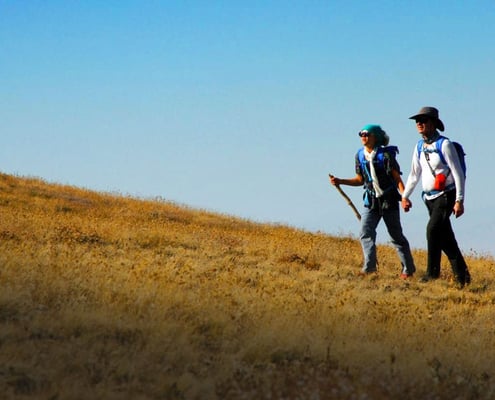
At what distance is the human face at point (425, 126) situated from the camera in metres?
10.7

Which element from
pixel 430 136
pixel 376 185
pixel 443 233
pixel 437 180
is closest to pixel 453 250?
pixel 443 233

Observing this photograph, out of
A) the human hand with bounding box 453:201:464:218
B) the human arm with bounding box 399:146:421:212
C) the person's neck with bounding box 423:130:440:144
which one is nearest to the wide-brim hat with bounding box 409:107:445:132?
the person's neck with bounding box 423:130:440:144

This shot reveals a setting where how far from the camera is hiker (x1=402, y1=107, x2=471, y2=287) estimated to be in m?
10.5

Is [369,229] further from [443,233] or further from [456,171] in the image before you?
[456,171]

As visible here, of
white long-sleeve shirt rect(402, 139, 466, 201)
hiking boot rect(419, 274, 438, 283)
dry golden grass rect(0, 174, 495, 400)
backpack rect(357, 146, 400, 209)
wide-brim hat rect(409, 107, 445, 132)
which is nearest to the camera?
dry golden grass rect(0, 174, 495, 400)

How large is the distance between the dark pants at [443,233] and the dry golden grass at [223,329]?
37 cm

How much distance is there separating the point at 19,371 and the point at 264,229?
14.4m

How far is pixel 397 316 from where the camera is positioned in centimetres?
830

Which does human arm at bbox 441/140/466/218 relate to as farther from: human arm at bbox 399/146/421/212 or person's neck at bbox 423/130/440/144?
human arm at bbox 399/146/421/212

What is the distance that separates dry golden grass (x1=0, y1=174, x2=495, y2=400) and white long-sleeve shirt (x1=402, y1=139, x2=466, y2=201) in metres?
1.51

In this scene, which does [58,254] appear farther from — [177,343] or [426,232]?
[426,232]

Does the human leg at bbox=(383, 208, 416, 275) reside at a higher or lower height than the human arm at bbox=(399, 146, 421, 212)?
lower

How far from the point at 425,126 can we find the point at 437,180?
82 cm

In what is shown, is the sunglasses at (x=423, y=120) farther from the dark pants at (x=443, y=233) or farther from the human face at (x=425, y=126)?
the dark pants at (x=443, y=233)
